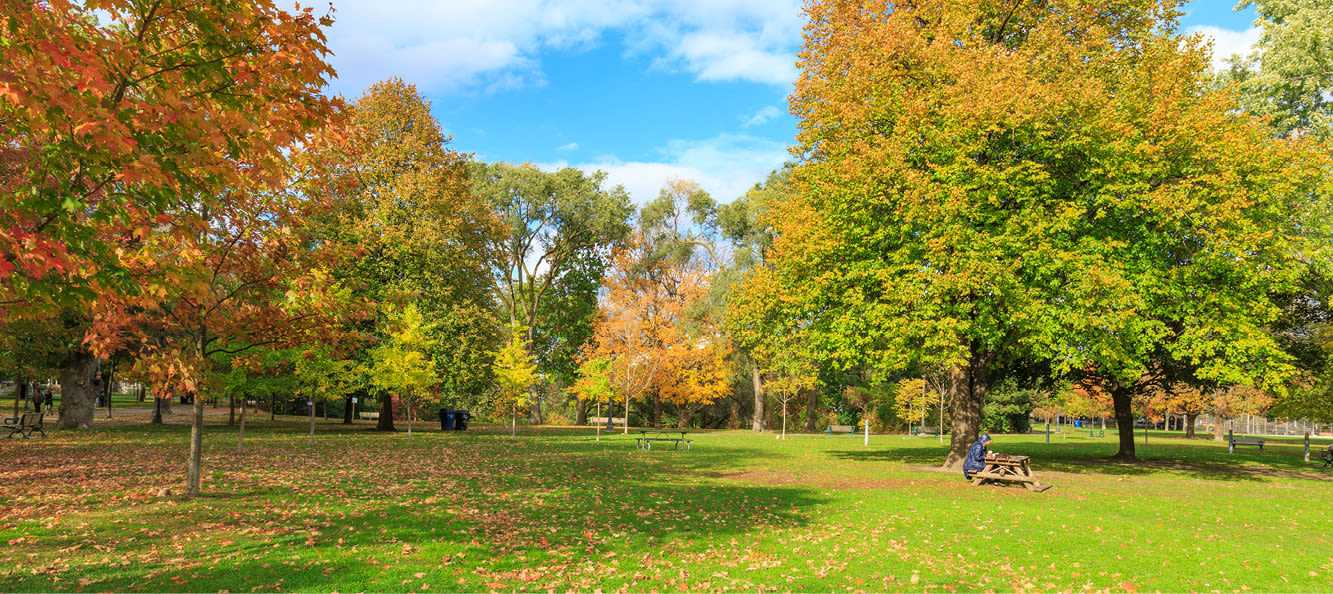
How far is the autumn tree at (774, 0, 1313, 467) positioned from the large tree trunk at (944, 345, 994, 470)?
61mm

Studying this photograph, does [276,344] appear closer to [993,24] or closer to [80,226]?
[80,226]

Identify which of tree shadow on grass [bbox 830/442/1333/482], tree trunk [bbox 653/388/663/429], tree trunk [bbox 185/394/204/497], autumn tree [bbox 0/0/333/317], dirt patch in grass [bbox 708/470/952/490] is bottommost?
tree trunk [bbox 653/388/663/429]

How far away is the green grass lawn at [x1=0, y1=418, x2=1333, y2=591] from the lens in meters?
Result: 7.29

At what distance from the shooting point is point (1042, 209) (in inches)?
693

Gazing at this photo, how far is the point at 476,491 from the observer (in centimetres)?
1325

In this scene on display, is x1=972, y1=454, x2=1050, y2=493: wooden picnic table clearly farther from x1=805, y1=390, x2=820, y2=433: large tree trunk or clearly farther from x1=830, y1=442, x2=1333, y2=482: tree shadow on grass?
x1=805, y1=390, x2=820, y2=433: large tree trunk

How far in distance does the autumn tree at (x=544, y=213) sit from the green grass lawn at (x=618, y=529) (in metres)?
28.6

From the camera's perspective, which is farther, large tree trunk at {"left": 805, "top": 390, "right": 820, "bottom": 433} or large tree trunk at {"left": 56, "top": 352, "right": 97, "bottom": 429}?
large tree trunk at {"left": 805, "top": 390, "right": 820, "bottom": 433}

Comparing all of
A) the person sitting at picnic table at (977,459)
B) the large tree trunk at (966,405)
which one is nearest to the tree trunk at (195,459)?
the person sitting at picnic table at (977,459)

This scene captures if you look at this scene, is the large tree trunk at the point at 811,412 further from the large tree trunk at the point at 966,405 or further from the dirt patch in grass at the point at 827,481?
the dirt patch in grass at the point at 827,481

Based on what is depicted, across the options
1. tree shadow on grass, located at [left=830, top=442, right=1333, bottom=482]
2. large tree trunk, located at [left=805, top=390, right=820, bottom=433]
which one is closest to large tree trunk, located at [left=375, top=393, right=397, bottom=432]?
tree shadow on grass, located at [left=830, top=442, right=1333, bottom=482]

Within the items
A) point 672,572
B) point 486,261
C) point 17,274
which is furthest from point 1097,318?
point 486,261

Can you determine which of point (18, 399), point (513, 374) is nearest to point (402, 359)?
point (513, 374)

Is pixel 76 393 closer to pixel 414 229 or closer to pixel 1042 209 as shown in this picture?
pixel 414 229
